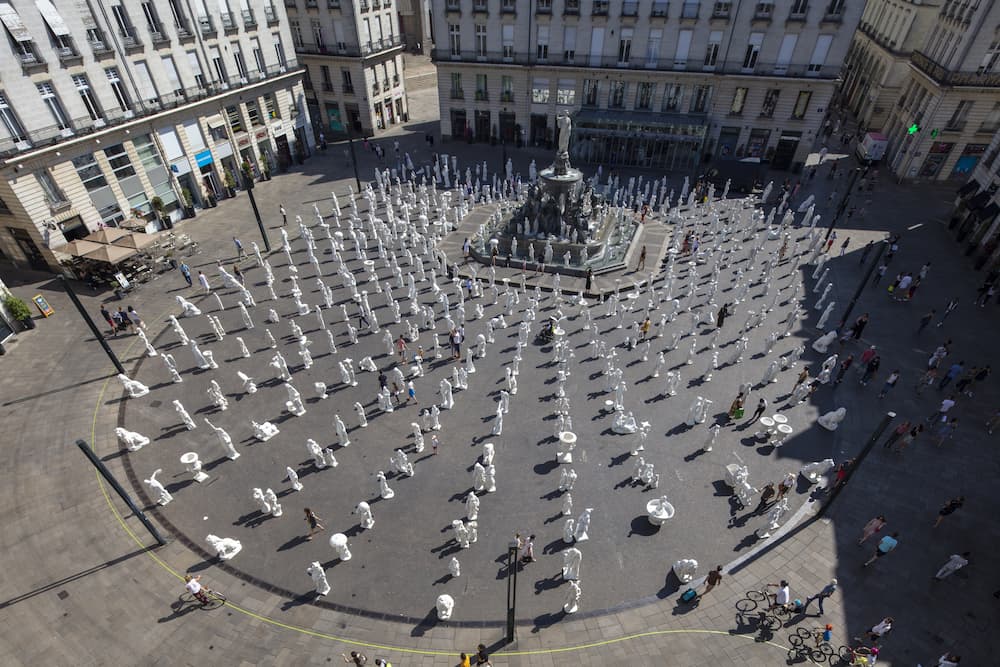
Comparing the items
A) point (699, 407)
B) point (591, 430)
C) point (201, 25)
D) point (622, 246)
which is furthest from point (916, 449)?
point (201, 25)

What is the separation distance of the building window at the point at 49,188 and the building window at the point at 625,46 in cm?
4556

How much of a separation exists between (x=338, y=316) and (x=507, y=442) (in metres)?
13.5

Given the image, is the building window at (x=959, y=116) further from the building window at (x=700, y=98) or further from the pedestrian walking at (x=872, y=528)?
the pedestrian walking at (x=872, y=528)

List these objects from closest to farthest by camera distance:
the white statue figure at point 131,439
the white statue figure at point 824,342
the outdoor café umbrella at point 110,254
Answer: the white statue figure at point 131,439 → the white statue figure at point 824,342 → the outdoor café umbrella at point 110,254

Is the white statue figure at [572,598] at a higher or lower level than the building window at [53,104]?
lower

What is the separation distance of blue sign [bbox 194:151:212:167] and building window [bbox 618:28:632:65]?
37682 mm

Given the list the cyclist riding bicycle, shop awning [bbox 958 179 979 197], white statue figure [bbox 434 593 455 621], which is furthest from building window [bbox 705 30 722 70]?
the cyclist riding bicycle

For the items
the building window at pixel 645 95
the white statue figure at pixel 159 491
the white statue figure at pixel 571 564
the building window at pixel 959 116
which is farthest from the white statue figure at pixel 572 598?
the building window at pixel 959 116

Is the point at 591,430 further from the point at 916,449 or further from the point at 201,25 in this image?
the point at 201,25

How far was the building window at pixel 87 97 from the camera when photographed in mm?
32219

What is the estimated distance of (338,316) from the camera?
2906 cm

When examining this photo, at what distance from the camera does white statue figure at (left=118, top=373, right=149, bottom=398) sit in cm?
2400

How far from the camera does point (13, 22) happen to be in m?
28.5

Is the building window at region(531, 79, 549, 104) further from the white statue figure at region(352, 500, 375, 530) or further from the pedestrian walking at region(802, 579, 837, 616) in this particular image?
the pedestrian walking at region(802, 579, 837, 616)
